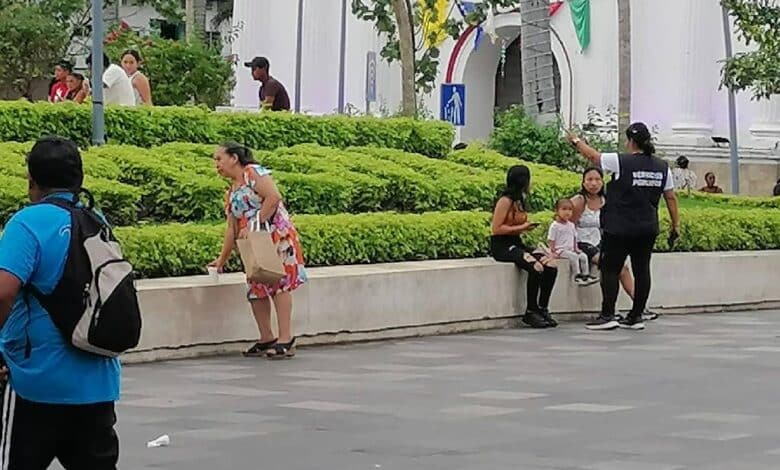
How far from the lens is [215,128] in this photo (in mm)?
18734

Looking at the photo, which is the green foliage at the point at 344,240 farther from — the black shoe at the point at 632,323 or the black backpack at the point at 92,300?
the black backpack at the point at 92,300

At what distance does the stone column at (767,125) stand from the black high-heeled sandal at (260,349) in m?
20.2

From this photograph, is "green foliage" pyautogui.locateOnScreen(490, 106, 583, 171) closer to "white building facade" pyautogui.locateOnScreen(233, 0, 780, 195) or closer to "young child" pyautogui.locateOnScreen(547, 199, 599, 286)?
"young child" pyautogui.locateOnScreen(547, 199, 599, 286)

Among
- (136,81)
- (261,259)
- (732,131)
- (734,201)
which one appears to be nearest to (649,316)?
(261,259)

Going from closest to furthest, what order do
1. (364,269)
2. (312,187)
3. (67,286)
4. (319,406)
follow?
(67,286) < (319,406) < (364,269) < (312,187)

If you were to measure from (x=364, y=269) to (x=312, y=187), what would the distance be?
7.72 feet

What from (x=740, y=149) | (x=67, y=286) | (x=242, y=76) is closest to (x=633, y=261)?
(x=67, y=286)

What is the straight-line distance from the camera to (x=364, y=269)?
1425 centimetres

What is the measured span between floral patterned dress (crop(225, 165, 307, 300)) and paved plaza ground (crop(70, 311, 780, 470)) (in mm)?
569

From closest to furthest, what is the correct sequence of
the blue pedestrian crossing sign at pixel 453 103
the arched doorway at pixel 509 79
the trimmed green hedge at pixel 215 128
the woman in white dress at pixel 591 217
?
the woman in white dress at pixel 591 217
the trimmed green hedge at pixel 215 128
the blue pedestrian crossing sign at pixel 453 103
the arched doorway at pixel 509 79

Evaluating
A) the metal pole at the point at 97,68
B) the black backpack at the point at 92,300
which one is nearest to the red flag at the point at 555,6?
the metal pole at the point at 97,68

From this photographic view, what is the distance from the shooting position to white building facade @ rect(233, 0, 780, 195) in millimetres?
32125

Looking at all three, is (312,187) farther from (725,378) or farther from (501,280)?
(725,378)

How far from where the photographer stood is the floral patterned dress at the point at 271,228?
12.5m
